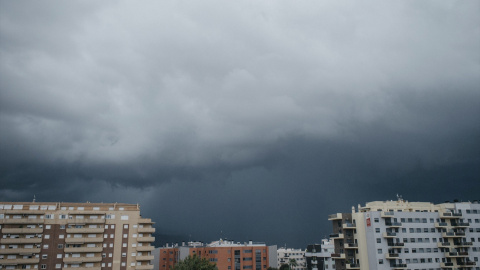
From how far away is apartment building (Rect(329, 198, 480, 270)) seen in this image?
103188 mm

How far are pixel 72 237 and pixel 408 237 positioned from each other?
99.6m

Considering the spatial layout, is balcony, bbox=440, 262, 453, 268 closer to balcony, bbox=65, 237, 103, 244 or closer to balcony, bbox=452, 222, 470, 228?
balcony, bbox=452, 222, 470, 228

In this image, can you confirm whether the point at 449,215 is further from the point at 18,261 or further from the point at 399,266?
the point at 18,261

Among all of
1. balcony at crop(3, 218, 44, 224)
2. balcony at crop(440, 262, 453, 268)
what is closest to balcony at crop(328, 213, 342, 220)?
balcony at crop(440, 262, 453, 268)

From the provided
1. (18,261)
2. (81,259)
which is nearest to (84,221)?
(81,259)

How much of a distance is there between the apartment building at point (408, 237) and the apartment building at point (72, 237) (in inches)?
2436

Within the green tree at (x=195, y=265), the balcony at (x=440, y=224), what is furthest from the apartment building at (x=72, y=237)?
the balcony at (x=440, y=224)

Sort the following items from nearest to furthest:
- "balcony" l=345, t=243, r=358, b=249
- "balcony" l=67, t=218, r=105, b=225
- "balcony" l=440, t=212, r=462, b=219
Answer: "balcony" l=67, t=218, r=105, b=225 → "balcony" l=345, t=243, r=358, b=249 → "balcony" l=440, t=212, r=462, b=219

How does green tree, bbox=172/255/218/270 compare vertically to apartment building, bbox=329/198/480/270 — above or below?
below

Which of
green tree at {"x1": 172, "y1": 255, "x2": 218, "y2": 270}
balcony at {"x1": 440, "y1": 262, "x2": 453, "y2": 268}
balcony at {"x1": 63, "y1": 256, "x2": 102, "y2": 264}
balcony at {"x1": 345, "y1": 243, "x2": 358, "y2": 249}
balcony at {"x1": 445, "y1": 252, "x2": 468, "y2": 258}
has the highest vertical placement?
balcony at {"x1": 345, "y1": 243, "x2": 358, "y2": 249}

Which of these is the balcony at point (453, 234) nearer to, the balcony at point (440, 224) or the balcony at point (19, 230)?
the balcony at point (440, 224)

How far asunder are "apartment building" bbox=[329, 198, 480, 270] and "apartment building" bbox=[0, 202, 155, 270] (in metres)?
61.9

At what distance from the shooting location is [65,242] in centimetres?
10212

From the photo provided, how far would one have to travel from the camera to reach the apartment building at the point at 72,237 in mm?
98688
